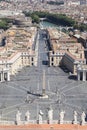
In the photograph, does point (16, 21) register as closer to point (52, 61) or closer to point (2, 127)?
point (52, 61)

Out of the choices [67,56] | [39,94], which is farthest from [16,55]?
[39,94]

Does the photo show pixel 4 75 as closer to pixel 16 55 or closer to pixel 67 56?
pixel 16 55

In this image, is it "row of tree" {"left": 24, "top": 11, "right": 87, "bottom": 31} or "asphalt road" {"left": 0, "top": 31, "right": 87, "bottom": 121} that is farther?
"row of tree" {"left": 24, "top": 11, "right": 87, "bottom": 31}

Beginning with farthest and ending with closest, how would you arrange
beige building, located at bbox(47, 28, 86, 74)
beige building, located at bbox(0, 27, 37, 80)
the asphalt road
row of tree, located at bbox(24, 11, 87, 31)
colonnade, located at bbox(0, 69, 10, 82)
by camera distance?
row of tree, located at bbox(24, 11, 87, 31) < beige building, located at bbox(47, 28, 86, 74) < beige building, located at bbox(0, 27, 37, 80) < colonnade, located at bbox(0, 69, 10, 82) < the asphalt road

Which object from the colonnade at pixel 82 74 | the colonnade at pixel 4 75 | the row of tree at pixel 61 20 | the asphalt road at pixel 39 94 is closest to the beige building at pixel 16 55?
the colonnade at pixel 4 75

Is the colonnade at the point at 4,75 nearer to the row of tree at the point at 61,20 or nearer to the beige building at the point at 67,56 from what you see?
the beige building at the point at 67,56

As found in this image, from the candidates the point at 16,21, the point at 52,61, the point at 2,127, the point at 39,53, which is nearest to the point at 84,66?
the point at 52,61

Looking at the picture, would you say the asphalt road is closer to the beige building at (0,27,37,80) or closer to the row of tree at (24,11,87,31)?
the beige building at (0,27,37,80)

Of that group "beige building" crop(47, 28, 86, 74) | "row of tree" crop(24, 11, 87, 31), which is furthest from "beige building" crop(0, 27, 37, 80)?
"row of tree" crop(24, 11, 87, 31)
